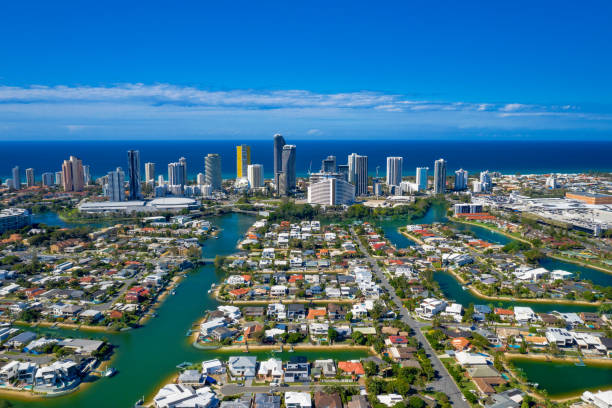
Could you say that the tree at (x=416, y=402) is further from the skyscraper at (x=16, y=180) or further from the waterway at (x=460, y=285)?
the skyscraper at (x=16, y=180)

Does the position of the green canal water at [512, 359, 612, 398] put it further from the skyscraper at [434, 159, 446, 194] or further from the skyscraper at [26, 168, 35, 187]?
the skyscraper at [26, 168, 35, 187]

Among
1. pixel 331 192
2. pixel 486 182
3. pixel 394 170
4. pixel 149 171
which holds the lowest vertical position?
pixel 331 192

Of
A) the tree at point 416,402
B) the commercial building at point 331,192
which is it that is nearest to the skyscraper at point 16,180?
the commercial building at point 331,192

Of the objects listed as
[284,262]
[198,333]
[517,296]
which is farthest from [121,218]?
[517,296]

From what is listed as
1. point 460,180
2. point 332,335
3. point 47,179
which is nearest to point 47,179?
point 47,179

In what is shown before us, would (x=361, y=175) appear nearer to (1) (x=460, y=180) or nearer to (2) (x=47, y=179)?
(1) (x=460, y=180)

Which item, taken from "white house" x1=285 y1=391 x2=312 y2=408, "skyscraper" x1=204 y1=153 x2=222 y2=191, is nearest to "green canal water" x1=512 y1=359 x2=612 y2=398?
"white house" x1=285 y1=391 x2=312 y2=408
